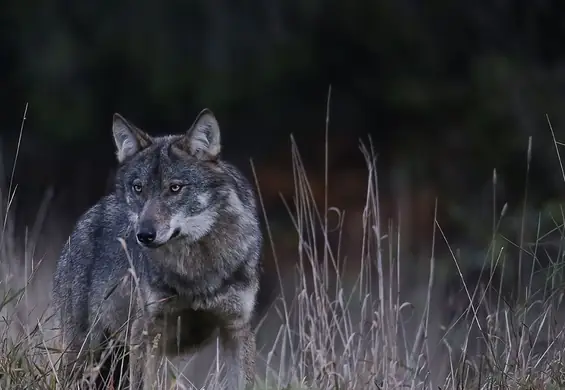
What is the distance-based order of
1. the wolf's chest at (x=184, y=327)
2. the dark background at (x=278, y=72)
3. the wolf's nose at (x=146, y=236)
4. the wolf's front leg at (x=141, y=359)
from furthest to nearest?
the dark background at (x=278, y=72) → the wolf's chest at (x=184, y=327) → the wolf's nose at (x=146, y=236) → the wolf's front leg at (x=141, y=359)

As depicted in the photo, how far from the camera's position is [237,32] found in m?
15.8

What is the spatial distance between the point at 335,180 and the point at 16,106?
13.4 feet

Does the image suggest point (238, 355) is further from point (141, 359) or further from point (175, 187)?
point (175, 187)

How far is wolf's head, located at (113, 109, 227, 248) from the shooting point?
6.42m

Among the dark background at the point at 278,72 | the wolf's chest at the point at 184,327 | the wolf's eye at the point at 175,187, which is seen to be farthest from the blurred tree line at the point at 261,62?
the wolf's eye at the point at 175,187

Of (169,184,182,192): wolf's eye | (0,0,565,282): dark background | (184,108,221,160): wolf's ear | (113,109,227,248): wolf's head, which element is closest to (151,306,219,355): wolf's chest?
(113,109,227,248): wolf's head

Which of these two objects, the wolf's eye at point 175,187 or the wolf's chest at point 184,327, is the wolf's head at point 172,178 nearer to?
the wolf's eye at point 175,187

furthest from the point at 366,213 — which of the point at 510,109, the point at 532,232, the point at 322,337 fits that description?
the point at 510,109

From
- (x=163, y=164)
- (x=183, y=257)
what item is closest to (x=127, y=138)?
(x=163, y=164)

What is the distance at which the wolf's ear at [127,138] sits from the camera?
6836mm

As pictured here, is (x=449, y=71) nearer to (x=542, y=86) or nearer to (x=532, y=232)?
(x=542, y=86)

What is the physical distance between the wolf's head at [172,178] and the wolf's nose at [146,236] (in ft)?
0.15

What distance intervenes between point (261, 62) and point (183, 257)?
30.5 ft

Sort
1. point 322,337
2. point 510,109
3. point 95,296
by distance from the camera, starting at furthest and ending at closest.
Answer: point 510,109 < point 95,296 < point 322,337
